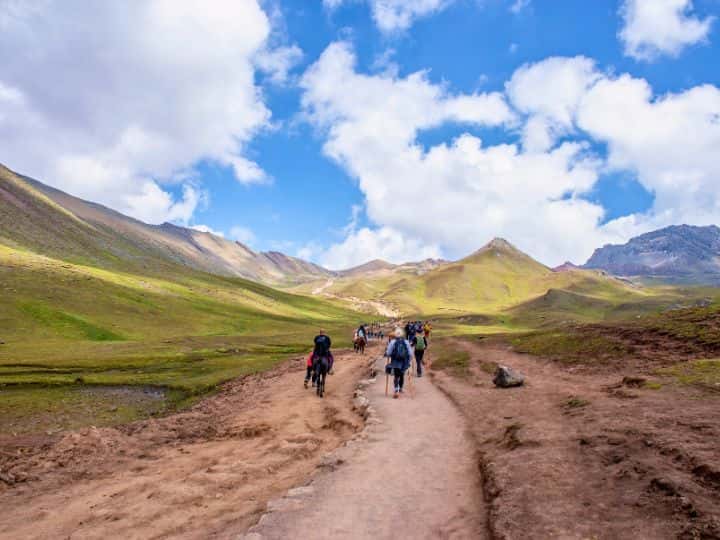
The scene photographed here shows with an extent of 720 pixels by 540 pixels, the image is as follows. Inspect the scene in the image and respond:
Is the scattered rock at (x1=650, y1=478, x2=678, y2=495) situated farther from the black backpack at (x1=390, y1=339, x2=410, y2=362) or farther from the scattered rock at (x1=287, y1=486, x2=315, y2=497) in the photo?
the black backpack at (x1=390, y1=339, x2=410, y2=362)

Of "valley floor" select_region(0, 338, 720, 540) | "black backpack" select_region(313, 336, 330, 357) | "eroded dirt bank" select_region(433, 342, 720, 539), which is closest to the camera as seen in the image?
"eroded dirt bank" select_region(433, 342, 720, 539)

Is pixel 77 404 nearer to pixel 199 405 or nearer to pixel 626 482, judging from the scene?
pixel 199 405

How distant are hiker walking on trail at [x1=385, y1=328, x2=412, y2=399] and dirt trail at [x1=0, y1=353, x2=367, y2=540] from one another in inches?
133

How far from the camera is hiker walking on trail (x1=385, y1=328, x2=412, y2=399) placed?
2703cm

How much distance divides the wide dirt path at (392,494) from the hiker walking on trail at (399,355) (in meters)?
7.41

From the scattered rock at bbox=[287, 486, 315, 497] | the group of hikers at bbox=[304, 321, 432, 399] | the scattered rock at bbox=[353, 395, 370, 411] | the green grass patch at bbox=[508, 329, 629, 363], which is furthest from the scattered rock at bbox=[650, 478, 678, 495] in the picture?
the green grass patch at bbox=[508, 329, 629, 363]

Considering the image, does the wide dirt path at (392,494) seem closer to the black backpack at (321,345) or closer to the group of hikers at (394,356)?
the group of hikers at (394,356)

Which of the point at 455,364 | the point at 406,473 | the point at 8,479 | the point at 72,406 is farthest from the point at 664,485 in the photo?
the point at 72,406

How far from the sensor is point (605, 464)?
1273 cm

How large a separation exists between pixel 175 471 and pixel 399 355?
13.9 meters

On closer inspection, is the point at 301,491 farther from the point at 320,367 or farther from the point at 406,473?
the point at 320,367

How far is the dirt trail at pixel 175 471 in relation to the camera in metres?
12.6

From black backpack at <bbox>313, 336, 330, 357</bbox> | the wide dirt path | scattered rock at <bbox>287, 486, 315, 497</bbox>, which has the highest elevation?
black backpack at <bbox>313, 336, 330, 357</bbox>

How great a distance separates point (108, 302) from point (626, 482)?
433 ft
